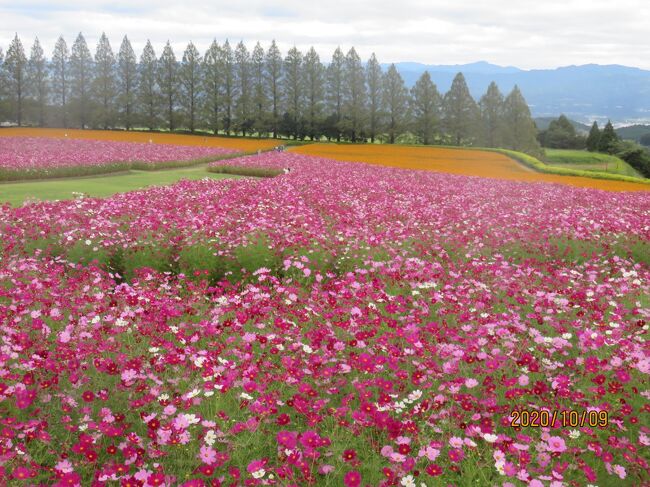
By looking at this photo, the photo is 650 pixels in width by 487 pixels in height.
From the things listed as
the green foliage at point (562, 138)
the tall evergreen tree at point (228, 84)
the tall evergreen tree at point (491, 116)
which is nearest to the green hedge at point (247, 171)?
the tall evergreen tree at point (228, 84)

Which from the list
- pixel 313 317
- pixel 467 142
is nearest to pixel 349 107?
pixel 467 142

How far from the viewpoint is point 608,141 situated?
90750 mm

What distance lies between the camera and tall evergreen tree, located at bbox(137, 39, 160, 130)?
7281cm

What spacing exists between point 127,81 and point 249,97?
1722 cm

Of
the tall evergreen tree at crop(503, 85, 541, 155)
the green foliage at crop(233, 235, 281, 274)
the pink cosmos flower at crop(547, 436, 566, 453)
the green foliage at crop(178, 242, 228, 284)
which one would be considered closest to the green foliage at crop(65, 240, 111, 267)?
the green foliage at crop(178, 242, 228, 284)

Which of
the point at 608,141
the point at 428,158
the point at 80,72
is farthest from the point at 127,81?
the point at 608,141

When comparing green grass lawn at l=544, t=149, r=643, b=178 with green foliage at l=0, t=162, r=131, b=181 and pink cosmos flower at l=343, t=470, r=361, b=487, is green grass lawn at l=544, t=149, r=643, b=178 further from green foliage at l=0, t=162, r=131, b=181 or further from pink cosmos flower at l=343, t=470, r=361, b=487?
pink cosmos flower at l=343, t=470, r=361, b=487

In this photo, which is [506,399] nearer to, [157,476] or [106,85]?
[157,476]

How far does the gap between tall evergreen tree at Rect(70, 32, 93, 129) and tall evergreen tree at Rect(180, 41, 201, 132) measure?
12831 mm

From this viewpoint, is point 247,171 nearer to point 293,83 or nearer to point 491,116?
point 293,83

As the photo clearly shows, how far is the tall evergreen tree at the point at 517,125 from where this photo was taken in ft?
228

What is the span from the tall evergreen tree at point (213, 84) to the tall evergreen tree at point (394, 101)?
73.1 ft

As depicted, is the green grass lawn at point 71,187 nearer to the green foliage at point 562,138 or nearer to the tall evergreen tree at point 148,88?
the tall evergreen tree at point 148,88

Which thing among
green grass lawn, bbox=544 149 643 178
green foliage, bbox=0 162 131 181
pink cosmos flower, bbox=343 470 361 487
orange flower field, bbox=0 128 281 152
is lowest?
pink cosmos flower, bbox=343 470 361 487
